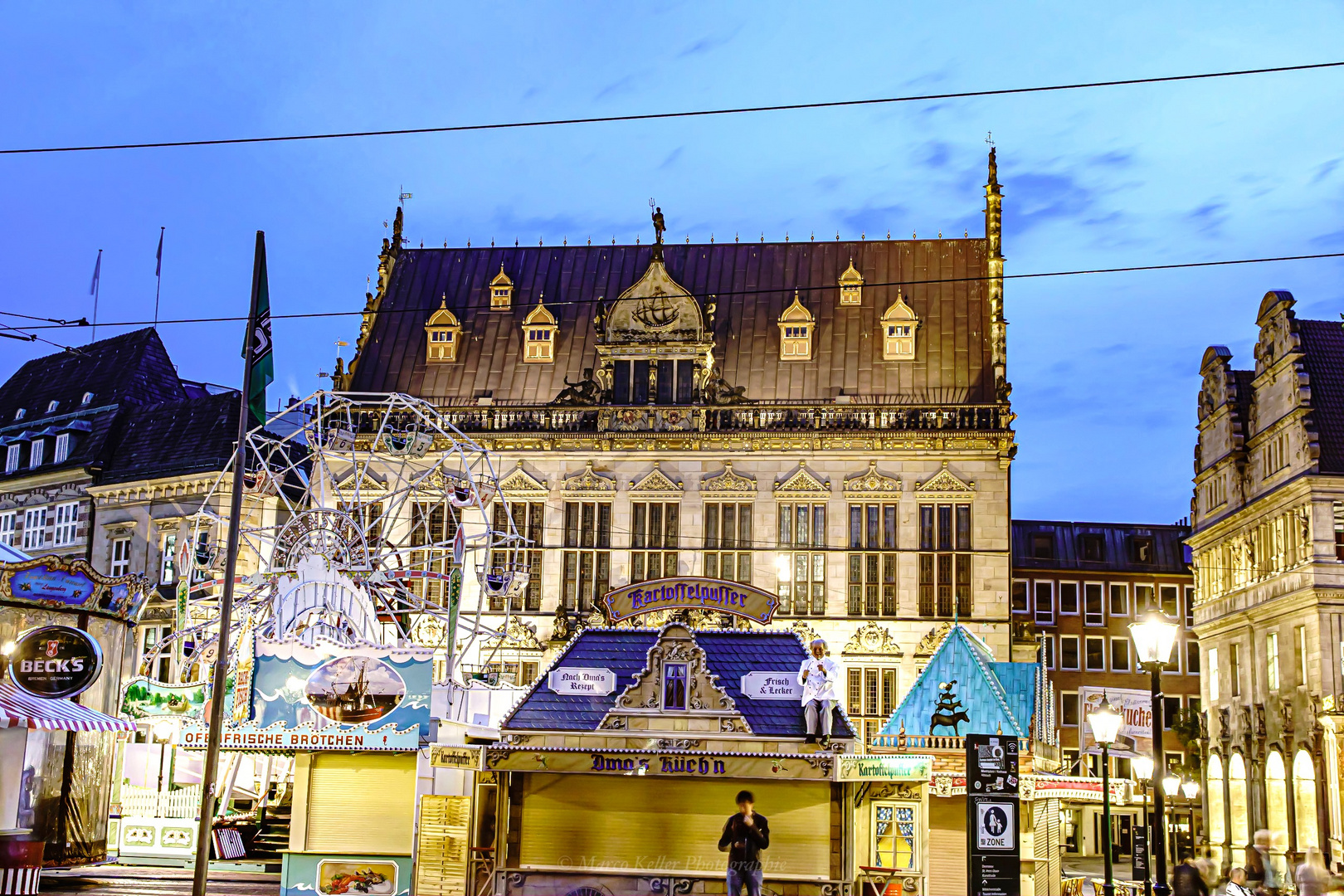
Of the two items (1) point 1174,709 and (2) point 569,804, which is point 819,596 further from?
(1) point 1174,709

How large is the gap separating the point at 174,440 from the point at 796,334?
77.1 ft

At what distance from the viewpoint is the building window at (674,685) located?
87.1 ft

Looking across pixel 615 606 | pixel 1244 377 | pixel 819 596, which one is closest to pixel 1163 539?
pixel 1244 377

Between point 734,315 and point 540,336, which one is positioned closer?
point 734,315

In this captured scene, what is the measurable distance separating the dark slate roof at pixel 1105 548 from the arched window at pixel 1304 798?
2518 cm

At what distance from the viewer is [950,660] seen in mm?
33188

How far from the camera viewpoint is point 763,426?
158ft

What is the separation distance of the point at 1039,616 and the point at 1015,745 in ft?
174

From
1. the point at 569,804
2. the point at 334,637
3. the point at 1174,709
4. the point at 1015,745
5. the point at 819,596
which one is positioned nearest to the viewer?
the point at 1015,745

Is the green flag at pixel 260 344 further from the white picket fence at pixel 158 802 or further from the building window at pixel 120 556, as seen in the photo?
the building window at pixel 120 556

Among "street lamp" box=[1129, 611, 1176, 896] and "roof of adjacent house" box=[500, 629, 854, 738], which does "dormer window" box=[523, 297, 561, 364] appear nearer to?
"roof of adjacent house" box=[500, 629, 854, 738]

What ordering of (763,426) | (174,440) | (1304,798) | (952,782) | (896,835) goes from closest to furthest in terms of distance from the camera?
(896,835) < (952,782) < (1304,798) < (763,426) < (174,440)

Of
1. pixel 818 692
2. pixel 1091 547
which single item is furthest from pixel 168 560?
pixel 1091 547

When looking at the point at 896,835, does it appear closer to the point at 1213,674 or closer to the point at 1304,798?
the point at 1304,798
